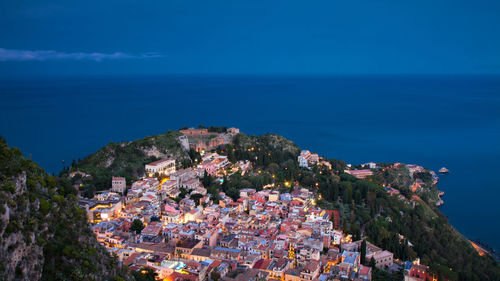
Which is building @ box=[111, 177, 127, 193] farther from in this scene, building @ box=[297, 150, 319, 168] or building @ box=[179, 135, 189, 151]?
building @ box=[297, 150, 319, 168]

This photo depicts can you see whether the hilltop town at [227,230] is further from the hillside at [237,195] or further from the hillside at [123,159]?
the hillside at [123,159]

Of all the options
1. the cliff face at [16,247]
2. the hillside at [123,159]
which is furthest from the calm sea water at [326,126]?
the cliff face at [16,247]

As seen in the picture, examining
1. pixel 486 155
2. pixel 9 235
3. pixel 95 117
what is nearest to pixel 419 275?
pixel 9 235

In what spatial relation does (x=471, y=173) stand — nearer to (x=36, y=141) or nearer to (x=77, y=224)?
(x=77, y=224)

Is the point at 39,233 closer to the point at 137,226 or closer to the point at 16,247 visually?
the point at 16,247

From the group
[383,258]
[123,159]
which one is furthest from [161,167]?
[383,258]
